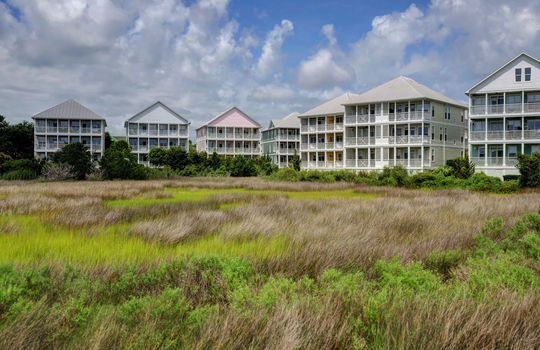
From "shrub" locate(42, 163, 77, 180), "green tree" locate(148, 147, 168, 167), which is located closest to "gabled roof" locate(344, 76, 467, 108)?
"green tree" locate(148, 147, 168, 167)

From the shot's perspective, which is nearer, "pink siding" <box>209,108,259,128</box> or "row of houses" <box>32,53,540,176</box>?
"row of houses" <box>32,53,540,176</box>

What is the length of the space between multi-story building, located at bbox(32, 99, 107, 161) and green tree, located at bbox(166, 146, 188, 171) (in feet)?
77.2

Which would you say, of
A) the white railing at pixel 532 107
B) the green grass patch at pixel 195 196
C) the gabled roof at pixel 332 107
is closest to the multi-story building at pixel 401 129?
the gabled roof at pixel 332 107

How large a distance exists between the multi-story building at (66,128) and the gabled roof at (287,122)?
3447 cm

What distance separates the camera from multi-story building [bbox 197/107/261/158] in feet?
267

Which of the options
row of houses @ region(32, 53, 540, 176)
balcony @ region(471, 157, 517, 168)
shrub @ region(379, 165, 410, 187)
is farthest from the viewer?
row of houses @ region(32, 53, 540, 176)

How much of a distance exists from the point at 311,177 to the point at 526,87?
27.6 meters

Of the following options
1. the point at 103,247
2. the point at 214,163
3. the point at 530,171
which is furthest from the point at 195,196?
the point at 214,163

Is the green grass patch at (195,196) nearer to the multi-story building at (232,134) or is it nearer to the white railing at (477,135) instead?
the white railing at (477,135)

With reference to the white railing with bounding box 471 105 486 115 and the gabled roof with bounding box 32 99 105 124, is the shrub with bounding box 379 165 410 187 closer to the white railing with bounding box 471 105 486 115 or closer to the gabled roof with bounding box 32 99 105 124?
the white railing with bounding box 471 105 486 115

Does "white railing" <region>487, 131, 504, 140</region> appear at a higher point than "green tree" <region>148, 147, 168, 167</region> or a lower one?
higher

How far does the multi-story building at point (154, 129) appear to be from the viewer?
2970 inches

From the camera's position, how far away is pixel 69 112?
71500 mm

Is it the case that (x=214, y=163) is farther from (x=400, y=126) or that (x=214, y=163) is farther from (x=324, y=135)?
(x=400, y=126)
